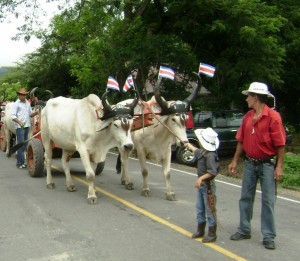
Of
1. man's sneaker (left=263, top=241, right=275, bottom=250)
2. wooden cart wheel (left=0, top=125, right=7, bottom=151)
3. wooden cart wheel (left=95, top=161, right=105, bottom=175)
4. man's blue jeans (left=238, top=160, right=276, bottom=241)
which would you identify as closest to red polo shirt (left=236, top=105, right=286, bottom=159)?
man's blue jeans (left=238, top=160, right=276, bottom=241)

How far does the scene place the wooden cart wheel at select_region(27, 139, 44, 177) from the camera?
36.7ft

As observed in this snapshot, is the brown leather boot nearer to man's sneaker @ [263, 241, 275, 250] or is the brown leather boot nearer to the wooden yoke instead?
man's sneaker @ [263, 241, 275, 250]

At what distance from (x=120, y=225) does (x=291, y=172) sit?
301 inches

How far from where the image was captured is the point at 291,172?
13.5 meters

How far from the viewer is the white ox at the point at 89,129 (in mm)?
8680

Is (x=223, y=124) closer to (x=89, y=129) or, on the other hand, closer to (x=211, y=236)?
(x=89, y=129)

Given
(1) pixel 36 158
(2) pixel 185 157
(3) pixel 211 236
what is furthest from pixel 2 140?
(3) pixel 211 236

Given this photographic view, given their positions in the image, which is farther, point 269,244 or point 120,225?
point 120,225

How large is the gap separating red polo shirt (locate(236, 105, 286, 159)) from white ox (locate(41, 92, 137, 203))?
8.98ft

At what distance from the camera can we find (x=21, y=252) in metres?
5.96

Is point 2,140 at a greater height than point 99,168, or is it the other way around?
point 99,168

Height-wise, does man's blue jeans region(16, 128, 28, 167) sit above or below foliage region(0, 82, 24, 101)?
below

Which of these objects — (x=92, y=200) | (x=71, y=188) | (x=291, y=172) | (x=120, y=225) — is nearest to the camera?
(x=120, y=225)

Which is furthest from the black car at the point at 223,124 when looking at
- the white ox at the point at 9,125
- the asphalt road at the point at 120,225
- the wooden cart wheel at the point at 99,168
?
the asphalt road at the point at 120,225
